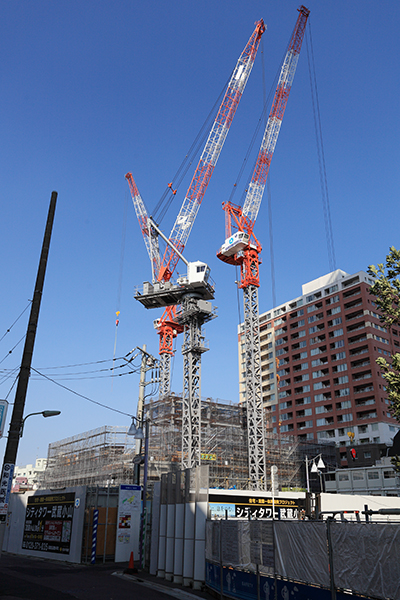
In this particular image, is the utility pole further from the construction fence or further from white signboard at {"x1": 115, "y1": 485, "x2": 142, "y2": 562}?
white signboard at {"x1": 115, "y1": 485, "x2": 142, "y2": 562}

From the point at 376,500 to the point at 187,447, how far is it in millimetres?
19709

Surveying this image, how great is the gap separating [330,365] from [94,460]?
185 ft

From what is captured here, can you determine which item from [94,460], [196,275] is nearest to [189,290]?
[196,275]

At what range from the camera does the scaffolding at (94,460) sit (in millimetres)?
54562

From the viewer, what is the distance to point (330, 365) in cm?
9725

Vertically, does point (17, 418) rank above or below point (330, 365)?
below

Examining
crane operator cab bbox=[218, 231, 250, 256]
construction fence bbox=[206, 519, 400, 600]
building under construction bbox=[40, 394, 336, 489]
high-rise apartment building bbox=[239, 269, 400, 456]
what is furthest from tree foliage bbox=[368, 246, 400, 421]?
high-rise apartment building bbox=[239, 269, 400, 456]

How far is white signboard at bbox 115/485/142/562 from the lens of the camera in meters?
29.0

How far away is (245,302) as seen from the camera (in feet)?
215

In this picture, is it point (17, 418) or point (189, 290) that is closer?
point (17, 418)

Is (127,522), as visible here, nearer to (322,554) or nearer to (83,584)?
(83,584)

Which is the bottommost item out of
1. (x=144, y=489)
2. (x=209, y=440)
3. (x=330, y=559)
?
(x=330, y=559)

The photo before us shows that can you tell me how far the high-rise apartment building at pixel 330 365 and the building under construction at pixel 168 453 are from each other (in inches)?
1014

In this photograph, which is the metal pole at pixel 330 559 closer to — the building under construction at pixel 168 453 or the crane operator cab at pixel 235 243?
the building under construction at pixel 168 453
